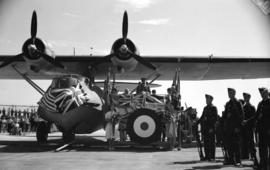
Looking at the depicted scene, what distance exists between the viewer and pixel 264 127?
668 centimetres

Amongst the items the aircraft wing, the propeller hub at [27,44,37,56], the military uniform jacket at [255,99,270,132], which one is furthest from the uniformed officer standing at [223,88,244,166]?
the propeller hub at [27,44,37,56]

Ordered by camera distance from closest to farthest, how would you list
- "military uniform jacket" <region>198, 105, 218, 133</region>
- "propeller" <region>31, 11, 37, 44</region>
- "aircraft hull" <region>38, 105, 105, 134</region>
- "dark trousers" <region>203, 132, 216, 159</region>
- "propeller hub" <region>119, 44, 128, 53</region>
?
"dark trousers" <region>203, 132, 216, 159</region> < "military uniform jacket" <region>198, 105, 218, 133</region> < "aircraft hull" <region>38, 105, 105, 134</region> < "propeller hub" <region>119, 44, 128, 53</region> < "propeller" <region>31, 11, 37, 44</region>

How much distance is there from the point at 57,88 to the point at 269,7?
744cm

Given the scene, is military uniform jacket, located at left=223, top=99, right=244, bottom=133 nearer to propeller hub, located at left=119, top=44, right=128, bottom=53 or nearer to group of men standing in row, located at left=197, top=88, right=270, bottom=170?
group of men standing in row, located at left=197, top=88, right=270, bottom=170

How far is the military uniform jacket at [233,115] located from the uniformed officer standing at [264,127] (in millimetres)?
809

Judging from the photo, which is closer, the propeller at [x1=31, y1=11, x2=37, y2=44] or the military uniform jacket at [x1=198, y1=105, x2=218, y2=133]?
the military uniform jacket at [x1=198, y1=105, x2=218, y2=133]

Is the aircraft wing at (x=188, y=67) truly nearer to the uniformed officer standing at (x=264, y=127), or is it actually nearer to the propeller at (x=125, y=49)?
the propeller at (x=125, y=49)

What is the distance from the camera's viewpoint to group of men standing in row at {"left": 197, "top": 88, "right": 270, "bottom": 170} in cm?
668

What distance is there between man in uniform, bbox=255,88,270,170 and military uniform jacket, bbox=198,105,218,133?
2.15m

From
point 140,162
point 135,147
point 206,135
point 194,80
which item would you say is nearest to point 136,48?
point 135,147

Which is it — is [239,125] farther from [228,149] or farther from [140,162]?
[140,162]

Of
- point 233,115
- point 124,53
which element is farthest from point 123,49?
point 233,115

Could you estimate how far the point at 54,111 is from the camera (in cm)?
1129

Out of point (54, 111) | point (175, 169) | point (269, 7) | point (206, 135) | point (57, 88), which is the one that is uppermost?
point (269, 7)
